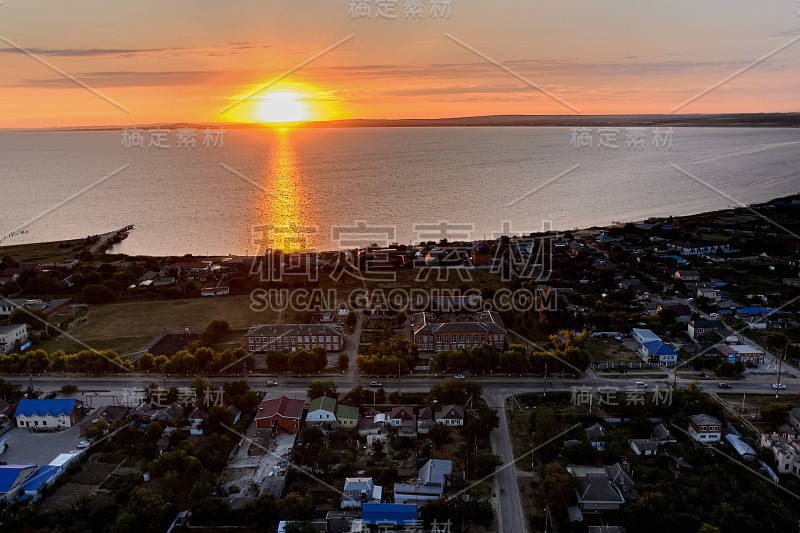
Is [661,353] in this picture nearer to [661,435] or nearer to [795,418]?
[795,418]

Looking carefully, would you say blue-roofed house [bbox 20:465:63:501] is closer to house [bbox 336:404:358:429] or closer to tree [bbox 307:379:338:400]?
tree [bbox 307:379:338:400]

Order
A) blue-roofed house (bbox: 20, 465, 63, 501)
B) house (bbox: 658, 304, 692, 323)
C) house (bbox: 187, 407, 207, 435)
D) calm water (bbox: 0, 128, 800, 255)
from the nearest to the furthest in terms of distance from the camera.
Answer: blue-roofed house (bbox: 20, 465, 63, 501) → house (bbox: 187, 407, 207, 435) → house (bbox: 658, 304, 692, 323) → calm water (bbox: 0, 128, 800, 255)

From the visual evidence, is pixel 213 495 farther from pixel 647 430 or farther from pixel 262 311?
pixel 262 311

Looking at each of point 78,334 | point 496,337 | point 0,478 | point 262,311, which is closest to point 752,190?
point 496,337

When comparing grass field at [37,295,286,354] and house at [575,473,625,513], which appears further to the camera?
grass field at [37,295,286,354]

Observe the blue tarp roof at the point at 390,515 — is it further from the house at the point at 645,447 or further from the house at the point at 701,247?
the house at the point at 701,247

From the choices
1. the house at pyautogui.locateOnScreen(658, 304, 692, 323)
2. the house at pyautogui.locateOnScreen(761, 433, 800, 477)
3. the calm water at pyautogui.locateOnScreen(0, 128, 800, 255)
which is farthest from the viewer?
the calm water at pyautogui.locateOnScreen(0, 128, 800, 255)

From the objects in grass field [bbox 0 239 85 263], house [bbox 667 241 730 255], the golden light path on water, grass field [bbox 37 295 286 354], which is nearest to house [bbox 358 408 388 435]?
grass field [bbox 37 295 286 354]

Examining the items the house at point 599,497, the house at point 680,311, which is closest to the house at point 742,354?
the house at point 680,311
